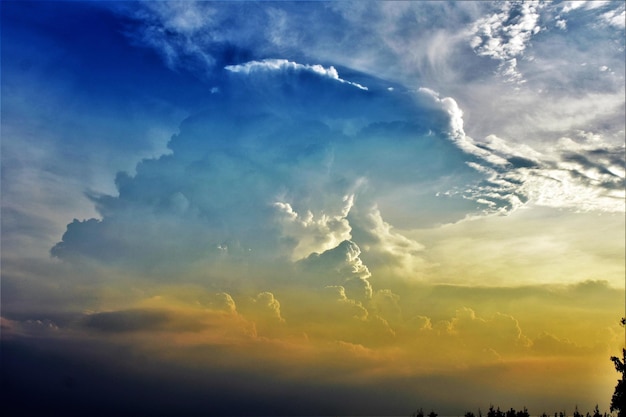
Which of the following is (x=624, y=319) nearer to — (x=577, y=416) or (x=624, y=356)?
(x=624, y=356)

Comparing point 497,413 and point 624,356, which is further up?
point 624,356

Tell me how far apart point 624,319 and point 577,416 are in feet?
223

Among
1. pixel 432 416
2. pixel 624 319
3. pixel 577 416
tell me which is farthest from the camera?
pixel 432 416

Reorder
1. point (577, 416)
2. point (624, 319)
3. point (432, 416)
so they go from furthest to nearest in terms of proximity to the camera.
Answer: point (432, 416) < point (577, 416) < point (624, 319)

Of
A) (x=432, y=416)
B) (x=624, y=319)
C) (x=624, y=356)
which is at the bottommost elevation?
(x=432, y=416)

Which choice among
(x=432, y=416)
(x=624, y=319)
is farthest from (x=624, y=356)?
(x=432, y=416)

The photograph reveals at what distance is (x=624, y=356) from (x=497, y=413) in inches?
2411

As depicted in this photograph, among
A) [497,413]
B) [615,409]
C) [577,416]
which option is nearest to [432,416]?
[497,413]

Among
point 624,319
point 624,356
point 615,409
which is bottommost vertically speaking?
point 615,409

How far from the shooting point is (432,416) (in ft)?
418

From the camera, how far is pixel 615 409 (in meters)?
67.4

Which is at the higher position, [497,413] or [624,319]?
[624,319]

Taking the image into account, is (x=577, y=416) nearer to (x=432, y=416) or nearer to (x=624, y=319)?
(x=432, y=416)

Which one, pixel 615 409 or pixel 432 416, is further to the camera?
pixel 432 416
